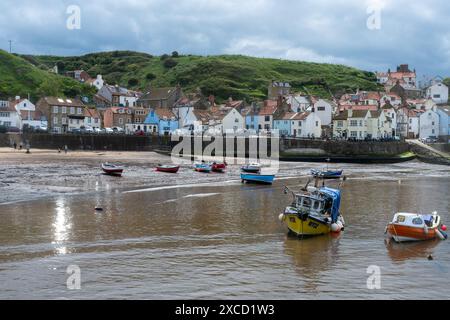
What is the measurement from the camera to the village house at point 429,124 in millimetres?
107750

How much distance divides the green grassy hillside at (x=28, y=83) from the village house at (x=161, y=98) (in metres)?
14.8

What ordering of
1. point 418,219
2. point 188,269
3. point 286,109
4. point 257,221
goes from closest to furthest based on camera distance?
1. point 188,269
2. point 418,219
3. point 257,221
4. point 286,109

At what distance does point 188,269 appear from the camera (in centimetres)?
1992

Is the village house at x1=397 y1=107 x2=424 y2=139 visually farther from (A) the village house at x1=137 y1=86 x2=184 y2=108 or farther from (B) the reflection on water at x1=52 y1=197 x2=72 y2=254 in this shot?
(B) the reflection on water at x1=52 y1=197 x2=72 y2=254

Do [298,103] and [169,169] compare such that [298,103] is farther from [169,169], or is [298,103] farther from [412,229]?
[412,229]

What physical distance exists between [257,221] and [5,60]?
136 metres

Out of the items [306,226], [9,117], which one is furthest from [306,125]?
[306,226]

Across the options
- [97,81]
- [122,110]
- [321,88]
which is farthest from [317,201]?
[321,88]

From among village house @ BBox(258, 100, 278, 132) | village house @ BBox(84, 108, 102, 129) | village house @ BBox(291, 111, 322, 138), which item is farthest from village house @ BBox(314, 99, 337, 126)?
village house @ BBox(84, 108, 102, 129)

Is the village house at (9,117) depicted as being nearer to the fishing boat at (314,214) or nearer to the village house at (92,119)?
the village house at (92,119)

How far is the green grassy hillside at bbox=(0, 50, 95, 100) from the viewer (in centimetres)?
Result: 12076
